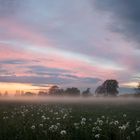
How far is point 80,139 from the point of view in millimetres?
14430

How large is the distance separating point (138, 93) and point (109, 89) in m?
34.6

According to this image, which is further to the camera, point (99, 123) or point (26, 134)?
point (99, 123)

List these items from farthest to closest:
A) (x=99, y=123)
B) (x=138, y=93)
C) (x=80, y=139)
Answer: (x=138, y=93) → (x=99, y=123) → (x=80, y=139)

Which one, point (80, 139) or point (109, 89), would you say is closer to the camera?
point (80, 139)

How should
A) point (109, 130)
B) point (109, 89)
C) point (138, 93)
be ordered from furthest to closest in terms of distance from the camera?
point (109, 89) < point (138, 93) < point (109, 130)

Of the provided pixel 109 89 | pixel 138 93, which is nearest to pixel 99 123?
pixel 138 93

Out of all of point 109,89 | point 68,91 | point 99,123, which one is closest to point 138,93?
point 109,89

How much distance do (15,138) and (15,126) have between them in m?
3.31

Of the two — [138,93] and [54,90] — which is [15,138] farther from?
[54,90]

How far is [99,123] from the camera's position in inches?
697

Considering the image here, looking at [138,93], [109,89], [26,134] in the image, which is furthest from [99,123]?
[109,89]

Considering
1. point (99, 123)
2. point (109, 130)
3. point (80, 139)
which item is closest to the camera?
point (80, 139)

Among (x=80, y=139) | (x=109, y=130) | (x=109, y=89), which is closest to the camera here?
(x=80, y=139)

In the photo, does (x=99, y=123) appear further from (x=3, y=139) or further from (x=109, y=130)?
(x=3, y=139)
